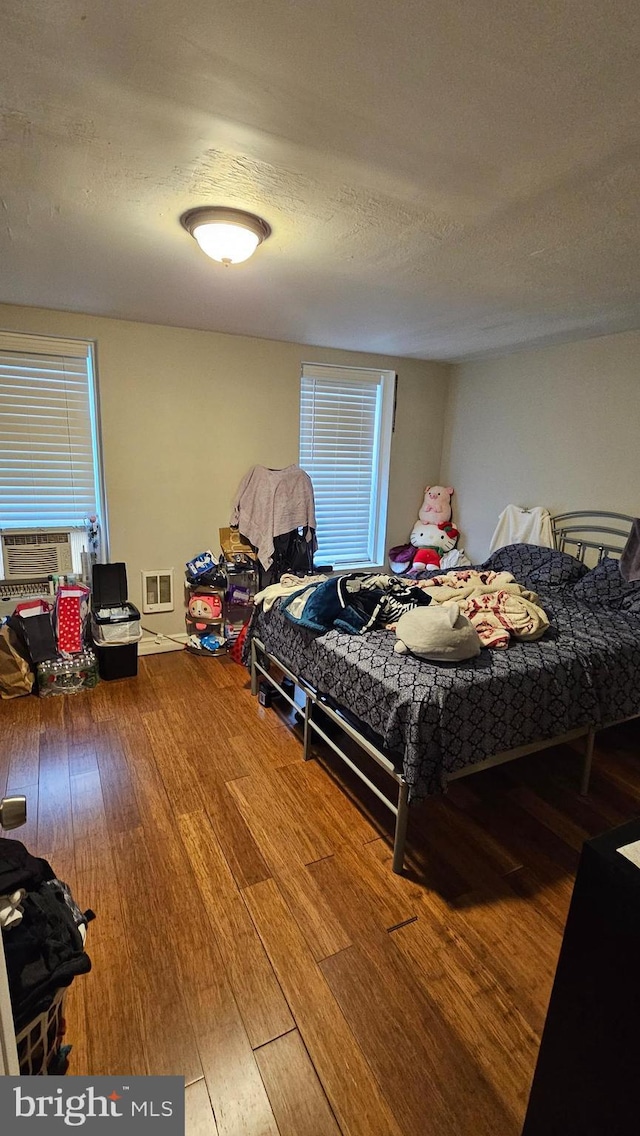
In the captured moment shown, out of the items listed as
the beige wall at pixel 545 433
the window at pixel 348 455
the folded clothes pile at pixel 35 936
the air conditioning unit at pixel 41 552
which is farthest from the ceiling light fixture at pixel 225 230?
the beige wall at pixel 545 433

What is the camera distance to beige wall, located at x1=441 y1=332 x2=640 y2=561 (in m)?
3.26

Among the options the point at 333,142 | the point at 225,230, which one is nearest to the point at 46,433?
the point at 225,230

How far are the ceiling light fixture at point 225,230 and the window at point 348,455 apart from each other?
7.29ft

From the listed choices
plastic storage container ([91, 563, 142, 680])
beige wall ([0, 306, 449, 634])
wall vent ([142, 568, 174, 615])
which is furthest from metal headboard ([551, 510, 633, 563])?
plastic storage container ([91, 563, 142, 680])

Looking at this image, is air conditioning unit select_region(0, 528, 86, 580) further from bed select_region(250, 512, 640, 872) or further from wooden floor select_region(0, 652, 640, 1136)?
bed select_region(250, 512, 640, 872)

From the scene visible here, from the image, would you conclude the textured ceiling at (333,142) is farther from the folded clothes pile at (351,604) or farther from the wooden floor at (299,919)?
the wooden floor at (299,919)

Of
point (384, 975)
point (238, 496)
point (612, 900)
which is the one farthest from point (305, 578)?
point (612, 900)

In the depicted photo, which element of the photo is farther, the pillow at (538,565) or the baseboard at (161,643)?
the baseboard at (161,643)

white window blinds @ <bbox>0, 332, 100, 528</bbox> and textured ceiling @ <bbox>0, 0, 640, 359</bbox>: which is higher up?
textured ceiling @ <bbox>0, 0, 640, 359</bbox>

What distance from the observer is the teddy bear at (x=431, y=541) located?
4.34m

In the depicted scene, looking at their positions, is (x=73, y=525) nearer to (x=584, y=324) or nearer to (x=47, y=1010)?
(x=47, y=1010)

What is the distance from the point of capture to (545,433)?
374cm

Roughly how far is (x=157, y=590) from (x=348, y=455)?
202cm

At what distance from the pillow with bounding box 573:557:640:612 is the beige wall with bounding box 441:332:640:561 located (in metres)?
0.45
